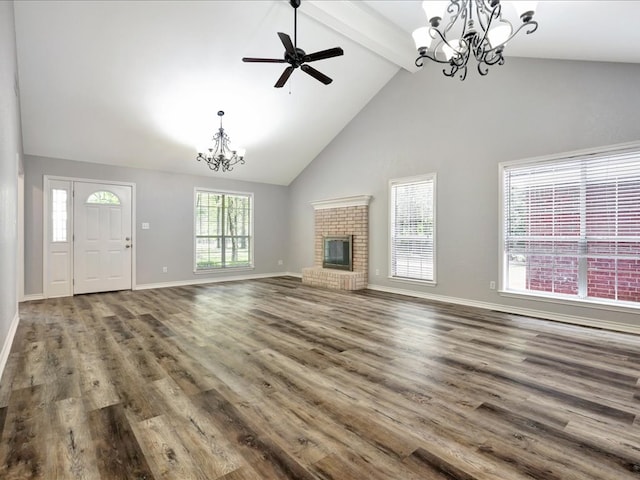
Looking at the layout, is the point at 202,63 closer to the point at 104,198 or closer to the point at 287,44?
the point at 287,44

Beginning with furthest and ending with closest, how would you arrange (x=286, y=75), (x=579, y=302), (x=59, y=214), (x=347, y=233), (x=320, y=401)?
(x=347, y=233) < (x=59, y=214) < (x=579, y=302) < (x=286, y=75) < (x=320, y=401)

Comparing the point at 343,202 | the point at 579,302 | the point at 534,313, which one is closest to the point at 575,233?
the point at 579,302

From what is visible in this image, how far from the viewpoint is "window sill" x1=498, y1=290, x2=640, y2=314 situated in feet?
12.1

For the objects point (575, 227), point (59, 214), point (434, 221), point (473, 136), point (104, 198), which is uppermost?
point (473, 136)

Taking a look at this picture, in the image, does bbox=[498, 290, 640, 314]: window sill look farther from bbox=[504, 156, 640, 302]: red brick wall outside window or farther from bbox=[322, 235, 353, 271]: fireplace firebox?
bbox=[322, 235, 353, 271]: fireplace firebox

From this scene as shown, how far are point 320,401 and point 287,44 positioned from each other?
328 cm

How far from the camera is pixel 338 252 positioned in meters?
7.18

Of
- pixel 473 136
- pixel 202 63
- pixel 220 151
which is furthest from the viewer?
pixel 220 151

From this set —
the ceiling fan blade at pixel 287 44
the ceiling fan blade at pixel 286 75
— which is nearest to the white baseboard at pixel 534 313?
the ceiling fan blade at pixel 286 75

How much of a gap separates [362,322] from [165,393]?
2.42 meters

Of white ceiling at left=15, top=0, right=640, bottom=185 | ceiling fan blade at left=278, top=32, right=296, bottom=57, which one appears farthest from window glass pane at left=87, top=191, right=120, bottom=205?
ceiling fan blade at left=278, top=32, right=296, bottom=57

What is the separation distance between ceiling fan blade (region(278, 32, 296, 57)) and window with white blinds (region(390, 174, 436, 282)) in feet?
10.4

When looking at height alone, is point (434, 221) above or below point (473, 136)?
below

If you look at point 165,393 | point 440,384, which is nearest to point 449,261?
point 440,384
